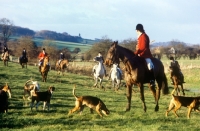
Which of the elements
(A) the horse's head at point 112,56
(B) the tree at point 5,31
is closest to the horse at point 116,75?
(A) the horse's head at point 112,56

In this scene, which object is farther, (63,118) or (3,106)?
(3,106)

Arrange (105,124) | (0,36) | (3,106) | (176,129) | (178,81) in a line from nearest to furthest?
1. (176,129)
2. (105,124)
3. (3,106)
4. (178,81)
5. (0,36)

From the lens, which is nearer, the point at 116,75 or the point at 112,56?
the point at 112,56

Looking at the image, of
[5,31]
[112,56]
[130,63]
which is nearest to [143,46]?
[130,63]

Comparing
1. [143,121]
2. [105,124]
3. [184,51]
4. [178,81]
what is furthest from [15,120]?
[184,51]

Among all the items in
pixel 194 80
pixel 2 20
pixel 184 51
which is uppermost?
pixel 2 20

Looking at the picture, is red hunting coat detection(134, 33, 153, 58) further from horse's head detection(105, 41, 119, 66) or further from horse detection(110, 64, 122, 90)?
horse detection(110, 64, 122, 90)

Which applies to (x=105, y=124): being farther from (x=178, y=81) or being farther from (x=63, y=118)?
(x=178, y=81)

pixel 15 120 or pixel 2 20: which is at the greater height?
pixel 2 20

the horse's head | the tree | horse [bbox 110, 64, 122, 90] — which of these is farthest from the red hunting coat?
the tree

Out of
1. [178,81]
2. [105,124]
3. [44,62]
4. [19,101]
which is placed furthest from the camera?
[44,62]

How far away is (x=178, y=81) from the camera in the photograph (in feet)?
70.8

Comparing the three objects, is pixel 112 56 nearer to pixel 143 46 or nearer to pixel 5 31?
pixel 143 46

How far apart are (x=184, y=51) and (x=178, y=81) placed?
2780 inches
